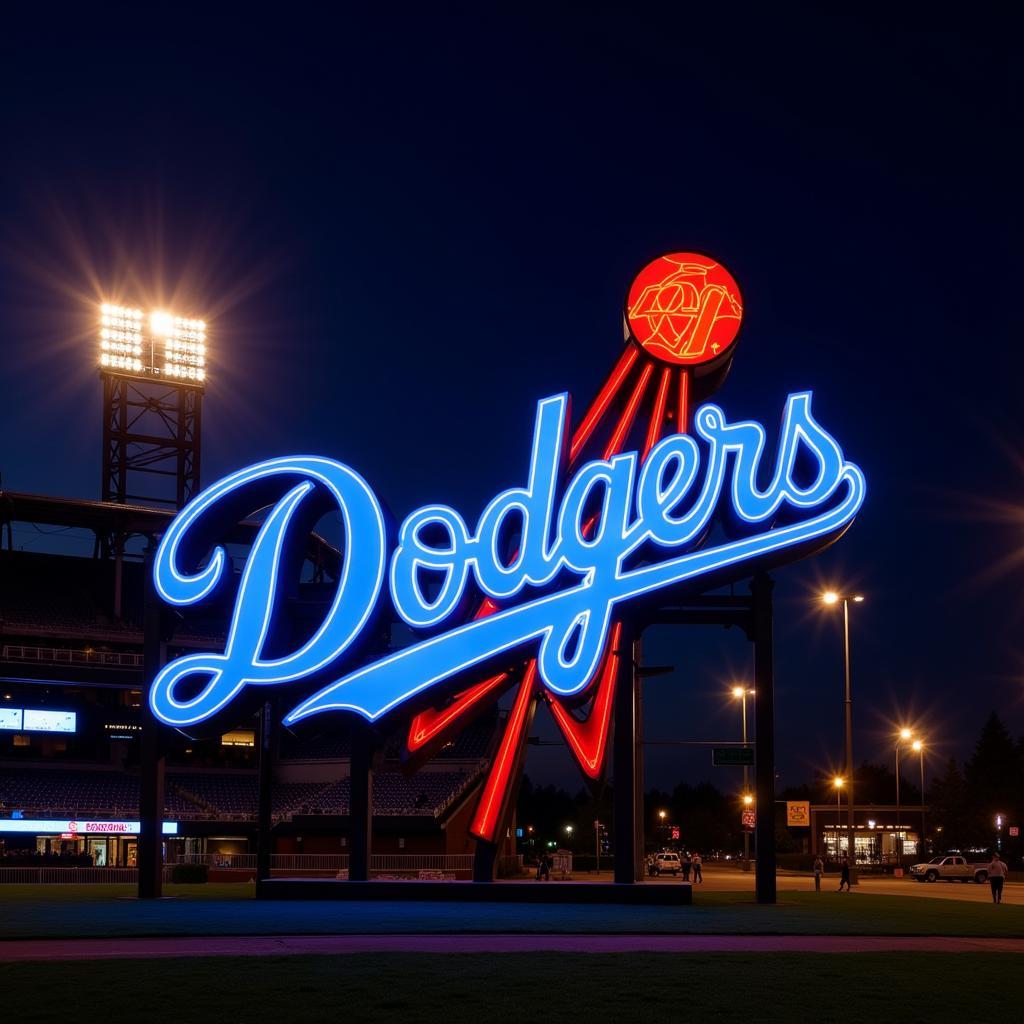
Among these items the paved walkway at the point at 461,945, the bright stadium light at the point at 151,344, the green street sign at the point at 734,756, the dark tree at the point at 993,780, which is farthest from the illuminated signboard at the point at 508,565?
the dark tree at the point at 993,780

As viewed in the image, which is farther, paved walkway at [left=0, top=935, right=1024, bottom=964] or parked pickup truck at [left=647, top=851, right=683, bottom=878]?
parked pickup truck at [left=647, top=851, right=683, bottom=878]

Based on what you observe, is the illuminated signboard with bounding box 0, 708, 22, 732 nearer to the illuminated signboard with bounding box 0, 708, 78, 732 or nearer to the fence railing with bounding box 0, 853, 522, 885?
the illuminated signboard with bounding box 0, 708, 78, 732

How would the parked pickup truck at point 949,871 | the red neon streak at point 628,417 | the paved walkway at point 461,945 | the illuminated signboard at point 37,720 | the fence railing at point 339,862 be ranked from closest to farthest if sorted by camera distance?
the paved walkway at point 461,945, the red neon streak at point 628,417, the fence railing at point 339,862, the parked pickup truck at point 949,871, the illuminated signboard at point 37,720

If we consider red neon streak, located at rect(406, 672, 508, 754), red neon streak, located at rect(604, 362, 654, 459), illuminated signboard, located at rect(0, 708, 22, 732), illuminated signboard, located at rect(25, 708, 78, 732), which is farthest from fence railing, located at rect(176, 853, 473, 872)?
red neon streak, located at rect(604, 362, 654, 459)

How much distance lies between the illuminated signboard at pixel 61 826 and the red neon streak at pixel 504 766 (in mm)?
32488

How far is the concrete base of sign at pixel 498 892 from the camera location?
28844mm

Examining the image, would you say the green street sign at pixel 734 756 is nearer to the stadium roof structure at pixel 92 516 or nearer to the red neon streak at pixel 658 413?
the red neon streak at pixel 658 413

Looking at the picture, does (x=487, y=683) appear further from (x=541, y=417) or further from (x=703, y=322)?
(x=703, y=322)

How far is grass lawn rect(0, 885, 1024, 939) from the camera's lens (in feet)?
70.4

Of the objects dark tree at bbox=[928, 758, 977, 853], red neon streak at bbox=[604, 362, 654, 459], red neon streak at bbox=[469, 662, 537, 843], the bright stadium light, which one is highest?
the bright stadium light

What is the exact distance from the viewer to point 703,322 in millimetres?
31969

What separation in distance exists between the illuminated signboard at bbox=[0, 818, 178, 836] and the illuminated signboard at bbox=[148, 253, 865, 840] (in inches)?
1173

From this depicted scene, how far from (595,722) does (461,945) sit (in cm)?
1095

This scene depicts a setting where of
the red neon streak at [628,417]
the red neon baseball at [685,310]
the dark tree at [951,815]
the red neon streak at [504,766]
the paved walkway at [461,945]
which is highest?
the red neon baseball at [685,310]
